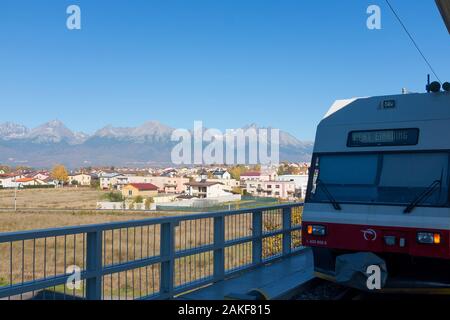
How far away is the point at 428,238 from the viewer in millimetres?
6680

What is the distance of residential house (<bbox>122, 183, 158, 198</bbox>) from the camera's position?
12004cm

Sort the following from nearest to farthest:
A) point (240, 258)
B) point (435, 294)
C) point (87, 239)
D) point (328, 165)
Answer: point (87, 239), point (435, 294), point (328, 165), point (240, 258)

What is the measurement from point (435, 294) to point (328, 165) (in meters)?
2.36

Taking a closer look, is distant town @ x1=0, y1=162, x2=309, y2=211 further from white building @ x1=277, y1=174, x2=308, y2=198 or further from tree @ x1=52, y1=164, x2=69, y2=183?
white building @ x1=277, y1=174, x2=308, y2=198

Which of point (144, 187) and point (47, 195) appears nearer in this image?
point (144, 187)

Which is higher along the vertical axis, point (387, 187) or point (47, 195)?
point (387, 187)

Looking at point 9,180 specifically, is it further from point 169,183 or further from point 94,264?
point 94,264

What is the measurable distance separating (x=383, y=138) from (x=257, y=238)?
3.10m

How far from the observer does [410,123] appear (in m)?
7.49

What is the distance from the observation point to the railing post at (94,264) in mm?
5598

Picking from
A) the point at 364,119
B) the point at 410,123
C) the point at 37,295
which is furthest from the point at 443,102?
the point at 37,295

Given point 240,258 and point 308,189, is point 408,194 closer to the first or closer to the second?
point 308,189

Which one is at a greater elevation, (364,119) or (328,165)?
(364,119)
